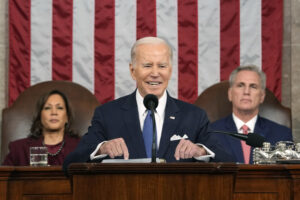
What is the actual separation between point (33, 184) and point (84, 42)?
102 inches

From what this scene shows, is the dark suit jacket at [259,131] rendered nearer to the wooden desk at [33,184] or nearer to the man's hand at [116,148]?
the wooden desk at [33,184]

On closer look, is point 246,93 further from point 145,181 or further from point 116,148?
point 145,181

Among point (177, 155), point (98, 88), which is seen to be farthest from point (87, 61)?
point (177, 155)

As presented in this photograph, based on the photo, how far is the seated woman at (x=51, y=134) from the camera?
16.3 feet

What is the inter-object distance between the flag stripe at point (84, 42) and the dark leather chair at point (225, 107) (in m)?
1.12

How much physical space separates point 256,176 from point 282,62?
2.76m

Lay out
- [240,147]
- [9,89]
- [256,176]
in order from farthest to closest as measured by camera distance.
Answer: [9,89], [240,147], [256,176]

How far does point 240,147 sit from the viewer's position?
4.88 meters

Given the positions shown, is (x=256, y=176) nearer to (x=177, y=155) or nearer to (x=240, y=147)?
(x=177, y=155)

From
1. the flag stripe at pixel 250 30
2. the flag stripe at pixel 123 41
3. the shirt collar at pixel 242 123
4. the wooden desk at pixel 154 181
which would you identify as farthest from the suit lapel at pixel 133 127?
the flag stripe at pixel 250 30

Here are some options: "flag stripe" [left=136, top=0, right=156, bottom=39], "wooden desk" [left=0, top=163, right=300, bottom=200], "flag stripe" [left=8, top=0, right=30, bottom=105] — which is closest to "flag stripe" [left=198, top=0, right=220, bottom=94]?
"flag stripe" [left=136, top=0, right=156, bottom=39]

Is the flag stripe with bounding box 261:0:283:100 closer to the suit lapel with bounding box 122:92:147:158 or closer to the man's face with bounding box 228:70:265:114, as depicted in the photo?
the man's face with bounding box 228:70:265:114

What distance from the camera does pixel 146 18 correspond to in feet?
19.9

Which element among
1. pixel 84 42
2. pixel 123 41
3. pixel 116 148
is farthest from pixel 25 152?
pixel 116 148
